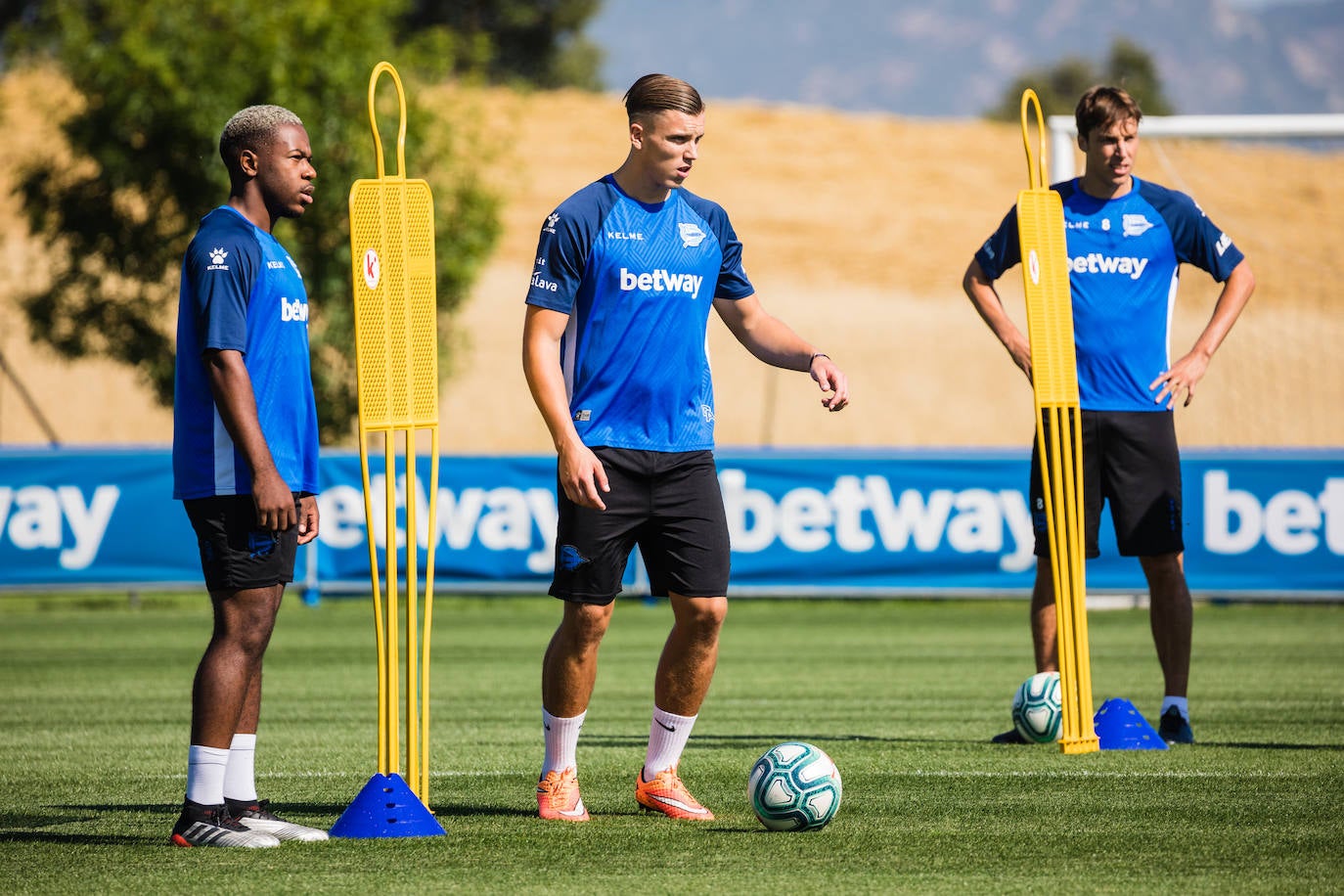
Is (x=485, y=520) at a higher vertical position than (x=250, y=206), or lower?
lower

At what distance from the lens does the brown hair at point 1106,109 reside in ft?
23.6

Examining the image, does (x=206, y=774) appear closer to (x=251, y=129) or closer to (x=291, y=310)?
(x=291, y=310)

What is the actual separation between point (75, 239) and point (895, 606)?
11.2 meters

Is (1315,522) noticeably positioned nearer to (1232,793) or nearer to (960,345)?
(1232,793)

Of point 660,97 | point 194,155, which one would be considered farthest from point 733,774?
point 194,155

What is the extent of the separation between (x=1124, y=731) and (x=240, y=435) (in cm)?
382

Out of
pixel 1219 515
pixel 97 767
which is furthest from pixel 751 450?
pixel 97 767

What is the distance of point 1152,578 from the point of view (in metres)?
7.43

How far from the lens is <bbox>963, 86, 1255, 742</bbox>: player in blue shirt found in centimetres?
726

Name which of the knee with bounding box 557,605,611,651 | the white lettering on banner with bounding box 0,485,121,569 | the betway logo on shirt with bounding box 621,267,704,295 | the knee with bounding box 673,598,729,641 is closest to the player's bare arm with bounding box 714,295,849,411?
the betway logo on shirt with bounding box 621,267,704,295

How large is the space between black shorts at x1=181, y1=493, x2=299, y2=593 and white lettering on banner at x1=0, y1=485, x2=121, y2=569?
33.3ft

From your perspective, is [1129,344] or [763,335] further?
[1129,344]

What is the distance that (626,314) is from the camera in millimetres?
5531

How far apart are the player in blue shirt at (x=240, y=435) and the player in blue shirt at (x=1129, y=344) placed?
3.19 m
